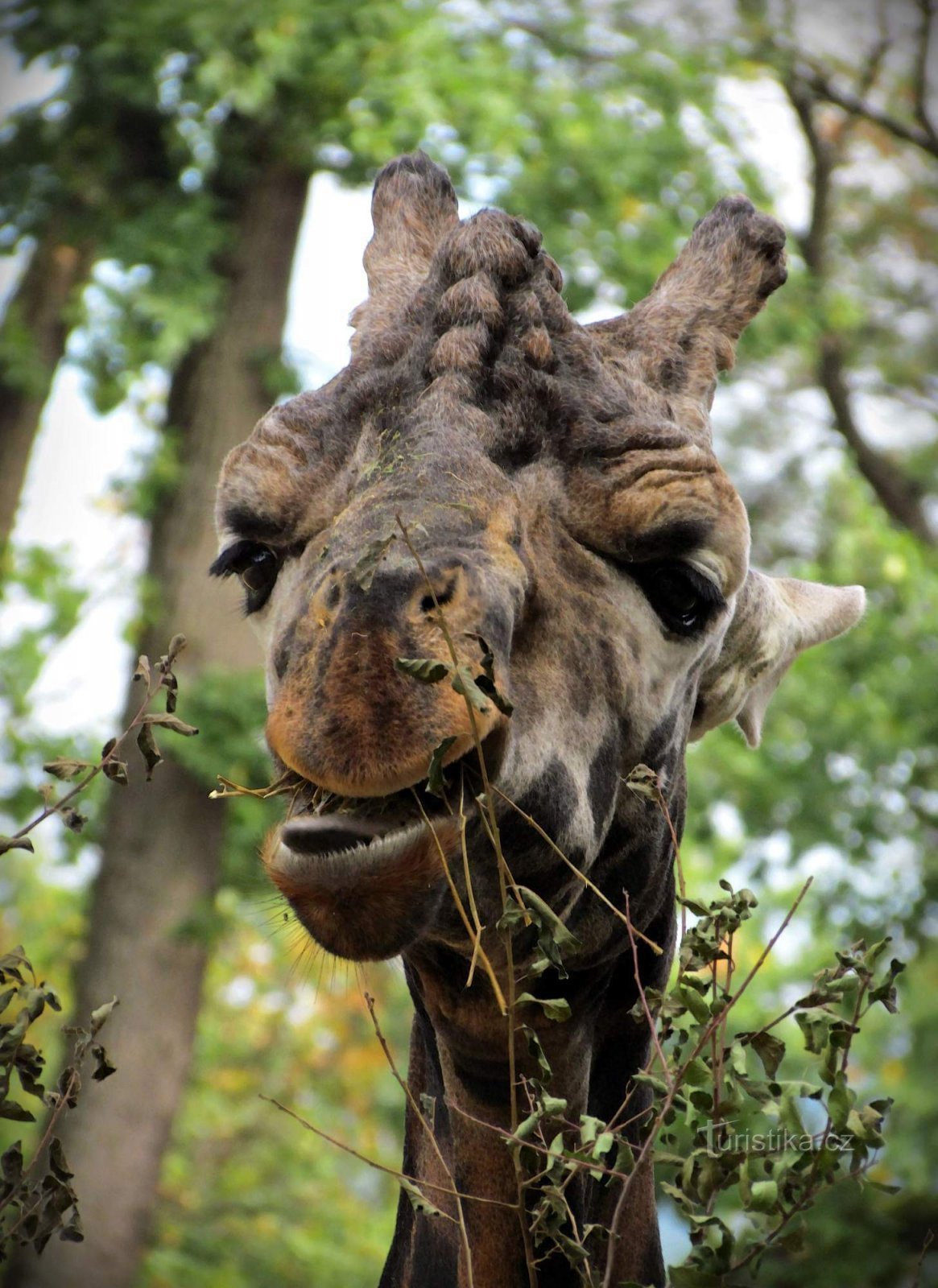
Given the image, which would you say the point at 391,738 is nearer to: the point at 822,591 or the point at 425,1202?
the point at 425,1202

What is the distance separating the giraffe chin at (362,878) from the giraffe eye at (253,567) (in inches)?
31.1

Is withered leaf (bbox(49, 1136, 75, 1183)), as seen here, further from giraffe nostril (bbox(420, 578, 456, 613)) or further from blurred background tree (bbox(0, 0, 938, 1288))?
blurred background tree (bbox(0, 0, 938, 1288))

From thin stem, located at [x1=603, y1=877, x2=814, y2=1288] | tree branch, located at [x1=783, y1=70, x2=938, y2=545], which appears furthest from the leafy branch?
tree branch, located at [x1=783, y1=70, x2=938, y2=545]

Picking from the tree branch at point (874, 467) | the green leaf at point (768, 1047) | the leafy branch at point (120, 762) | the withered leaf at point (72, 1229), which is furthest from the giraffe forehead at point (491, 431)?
the tree branch at point (874, 467)

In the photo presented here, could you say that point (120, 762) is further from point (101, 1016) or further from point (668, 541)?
point (668, 541)

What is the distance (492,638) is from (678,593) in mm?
639

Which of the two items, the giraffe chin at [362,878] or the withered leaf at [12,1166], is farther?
the withered leaf at [12,1166]

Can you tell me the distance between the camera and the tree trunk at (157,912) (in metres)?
11.3

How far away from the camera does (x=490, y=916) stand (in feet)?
8.79

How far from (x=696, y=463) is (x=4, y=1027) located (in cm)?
170

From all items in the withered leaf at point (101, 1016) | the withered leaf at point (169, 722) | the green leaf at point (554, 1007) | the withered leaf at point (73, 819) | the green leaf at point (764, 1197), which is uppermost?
the withered leaf at point (169, 722)

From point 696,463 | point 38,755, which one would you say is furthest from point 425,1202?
point 38,755

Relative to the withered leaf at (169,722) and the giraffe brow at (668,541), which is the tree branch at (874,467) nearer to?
the giraffe brow at (668,541)

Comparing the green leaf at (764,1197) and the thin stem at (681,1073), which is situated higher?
the thin stem at (681,1073)
